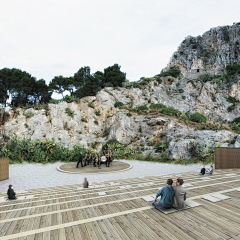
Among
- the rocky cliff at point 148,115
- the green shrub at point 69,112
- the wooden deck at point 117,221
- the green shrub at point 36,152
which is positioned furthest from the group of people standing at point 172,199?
the green shrub at point 69,112

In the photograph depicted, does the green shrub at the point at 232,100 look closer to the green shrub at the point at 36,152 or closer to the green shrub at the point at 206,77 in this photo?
the green shrub at the point at 206,77

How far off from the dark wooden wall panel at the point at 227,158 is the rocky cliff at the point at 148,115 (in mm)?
3501

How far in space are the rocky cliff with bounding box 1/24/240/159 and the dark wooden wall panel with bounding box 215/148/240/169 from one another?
3.50 m

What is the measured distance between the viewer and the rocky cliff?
1750 centimetres

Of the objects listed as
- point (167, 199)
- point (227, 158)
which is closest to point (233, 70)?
point (227, 158)

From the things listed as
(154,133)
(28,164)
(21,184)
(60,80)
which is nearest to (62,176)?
(21,184)

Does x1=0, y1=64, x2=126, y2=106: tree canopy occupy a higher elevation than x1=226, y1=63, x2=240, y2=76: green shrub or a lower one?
lower

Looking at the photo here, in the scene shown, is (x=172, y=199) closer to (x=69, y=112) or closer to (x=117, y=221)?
(x=117, y=221)

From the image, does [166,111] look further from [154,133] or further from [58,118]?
[58,118]

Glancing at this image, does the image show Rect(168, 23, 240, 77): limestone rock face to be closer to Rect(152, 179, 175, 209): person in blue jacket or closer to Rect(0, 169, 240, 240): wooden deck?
Rect(152, 179, 175, 209): person in blue jacket

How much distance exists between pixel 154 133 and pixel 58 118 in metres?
12.7

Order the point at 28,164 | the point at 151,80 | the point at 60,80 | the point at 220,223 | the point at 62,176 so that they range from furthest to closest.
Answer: the point at 151,80 → the point at 60,80 → the point at 28,164 → the point at 62,176 → the point at 220,223

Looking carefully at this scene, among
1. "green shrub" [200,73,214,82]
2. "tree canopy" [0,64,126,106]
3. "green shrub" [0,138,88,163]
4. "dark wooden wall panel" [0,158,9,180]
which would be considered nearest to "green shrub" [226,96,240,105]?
"green shrub" [200,73,214,82]

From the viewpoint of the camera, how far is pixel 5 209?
3758 millimetres
